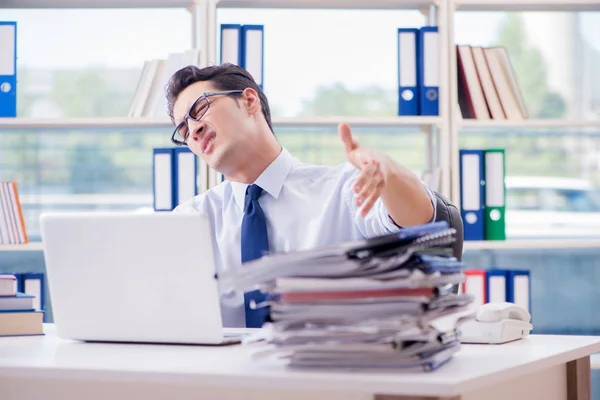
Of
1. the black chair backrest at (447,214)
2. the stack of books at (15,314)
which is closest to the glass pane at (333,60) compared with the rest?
the black chair backrest at (447,214)

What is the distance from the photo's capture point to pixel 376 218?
1744 mm

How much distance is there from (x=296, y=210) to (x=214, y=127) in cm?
29

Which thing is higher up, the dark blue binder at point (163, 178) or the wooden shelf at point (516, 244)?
the dark blue binder at point (163, 178)

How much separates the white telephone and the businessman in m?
0.50

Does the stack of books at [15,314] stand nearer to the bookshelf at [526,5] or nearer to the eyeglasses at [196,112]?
the eyeglasses at [196,112]

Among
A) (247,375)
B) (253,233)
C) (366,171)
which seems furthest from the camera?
(253,233)

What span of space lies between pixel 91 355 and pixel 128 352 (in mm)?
51

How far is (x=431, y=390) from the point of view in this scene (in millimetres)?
857

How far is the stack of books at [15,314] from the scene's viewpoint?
4.88 ft

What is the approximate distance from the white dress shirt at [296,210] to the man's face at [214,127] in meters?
0.10

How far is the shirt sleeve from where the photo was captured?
1.59 meters

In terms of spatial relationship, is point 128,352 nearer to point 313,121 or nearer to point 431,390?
point 431,390

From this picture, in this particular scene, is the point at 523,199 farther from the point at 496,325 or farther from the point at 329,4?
the point at 496,325

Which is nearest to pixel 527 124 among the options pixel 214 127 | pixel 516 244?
pixel 516 244
